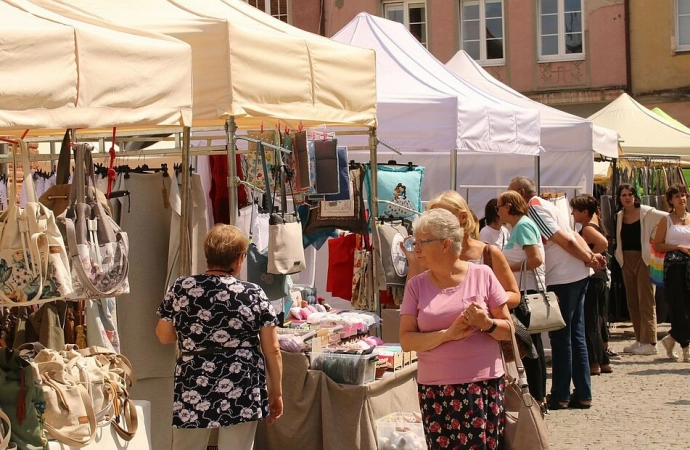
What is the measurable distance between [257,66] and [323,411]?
208 cm

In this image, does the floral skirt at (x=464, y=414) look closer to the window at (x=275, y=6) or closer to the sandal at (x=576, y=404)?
the sandal at (x=576, y=404)

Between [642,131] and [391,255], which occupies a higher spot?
[642,131]

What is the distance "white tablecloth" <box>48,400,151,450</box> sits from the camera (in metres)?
4.51

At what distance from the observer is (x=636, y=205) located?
1306cm

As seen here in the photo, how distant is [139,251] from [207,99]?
969mm

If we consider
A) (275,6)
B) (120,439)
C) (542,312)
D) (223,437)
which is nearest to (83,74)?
(120,439)

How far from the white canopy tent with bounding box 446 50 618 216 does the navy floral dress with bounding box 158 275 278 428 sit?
7632 millimetres

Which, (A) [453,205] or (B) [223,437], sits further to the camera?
(A) [453,205]

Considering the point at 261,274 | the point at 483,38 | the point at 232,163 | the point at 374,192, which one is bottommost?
the point at 261,274

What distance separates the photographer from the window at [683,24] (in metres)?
25.5

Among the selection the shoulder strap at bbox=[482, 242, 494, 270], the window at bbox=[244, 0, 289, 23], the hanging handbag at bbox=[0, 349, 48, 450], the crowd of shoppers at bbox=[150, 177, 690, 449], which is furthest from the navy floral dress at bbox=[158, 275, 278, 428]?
the window at bbox=[244, 0, 289, 23]

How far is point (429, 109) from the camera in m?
9.42

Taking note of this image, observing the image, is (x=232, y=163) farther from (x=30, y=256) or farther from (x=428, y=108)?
(x=428, y=108)

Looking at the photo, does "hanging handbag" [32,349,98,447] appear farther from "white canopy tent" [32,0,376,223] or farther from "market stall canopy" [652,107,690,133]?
"market stall canopy" [652,107,690,133]
